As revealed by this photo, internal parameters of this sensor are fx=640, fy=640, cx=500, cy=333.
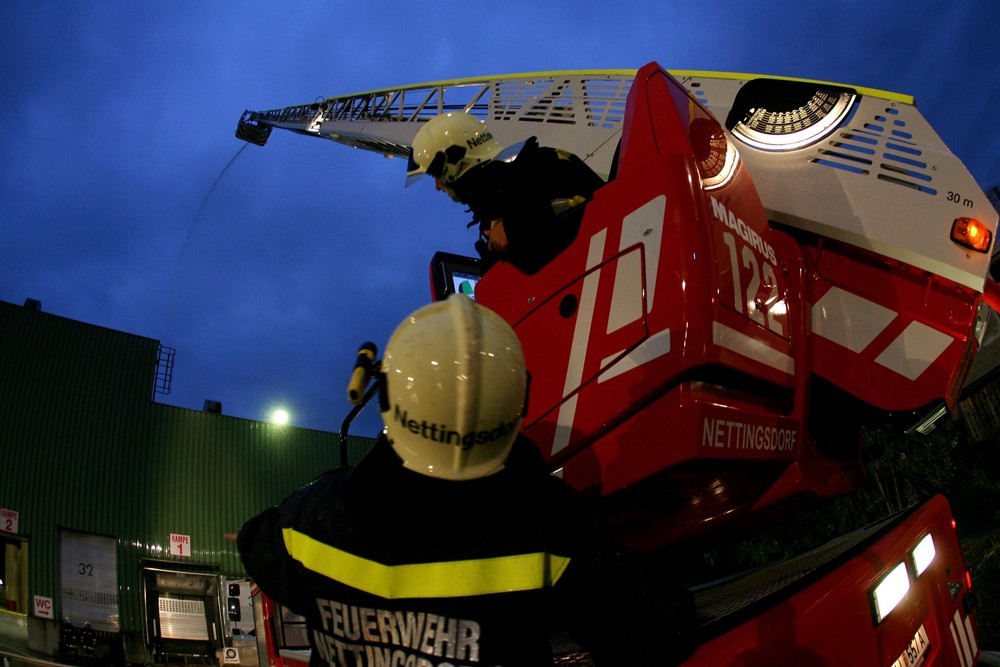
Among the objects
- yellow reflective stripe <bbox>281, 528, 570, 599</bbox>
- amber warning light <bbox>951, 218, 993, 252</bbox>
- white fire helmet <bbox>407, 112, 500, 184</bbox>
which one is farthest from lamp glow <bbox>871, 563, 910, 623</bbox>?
white fire helmet <bbox>407, 112, 500, 184</bbox>

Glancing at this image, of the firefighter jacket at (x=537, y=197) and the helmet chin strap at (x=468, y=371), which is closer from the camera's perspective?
the helmet chin strap at (x=468, y=371)

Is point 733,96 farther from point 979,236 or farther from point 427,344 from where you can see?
point 427,344

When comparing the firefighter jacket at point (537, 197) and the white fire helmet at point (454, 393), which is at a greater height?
the firefighter jacket at point (537, 197)

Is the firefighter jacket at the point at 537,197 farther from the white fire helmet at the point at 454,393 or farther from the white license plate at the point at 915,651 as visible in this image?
the white license plate at the point at 915,651

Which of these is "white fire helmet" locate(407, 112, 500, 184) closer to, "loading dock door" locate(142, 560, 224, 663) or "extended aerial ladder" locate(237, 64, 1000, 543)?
"extended aerial ladder" locate(237, 64, 1000, 543)

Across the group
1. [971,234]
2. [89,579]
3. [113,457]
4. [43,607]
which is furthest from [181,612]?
[971,234]

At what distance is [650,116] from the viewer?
2.72 m

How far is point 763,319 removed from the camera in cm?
251

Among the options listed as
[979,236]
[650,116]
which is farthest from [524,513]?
[979,236]

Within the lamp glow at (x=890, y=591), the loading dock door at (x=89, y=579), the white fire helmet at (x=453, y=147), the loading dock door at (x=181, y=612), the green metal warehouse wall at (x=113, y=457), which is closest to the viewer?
the lamp glow at (x=890, y=591)

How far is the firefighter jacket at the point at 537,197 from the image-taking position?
9.07ft

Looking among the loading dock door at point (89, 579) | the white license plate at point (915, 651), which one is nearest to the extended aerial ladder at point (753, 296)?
the white license plate at point (915, 651)

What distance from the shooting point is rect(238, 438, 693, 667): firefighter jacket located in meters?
1.31

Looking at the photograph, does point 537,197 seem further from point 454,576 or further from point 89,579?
point 89,579
